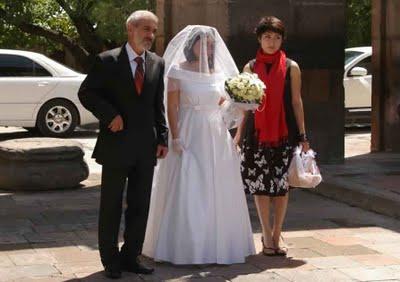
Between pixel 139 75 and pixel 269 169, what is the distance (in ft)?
4.74

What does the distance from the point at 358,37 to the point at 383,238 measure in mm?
18152

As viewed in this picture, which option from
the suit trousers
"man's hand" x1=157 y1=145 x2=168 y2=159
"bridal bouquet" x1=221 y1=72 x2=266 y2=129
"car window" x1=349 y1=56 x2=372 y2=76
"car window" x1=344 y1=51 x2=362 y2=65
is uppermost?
"car window" x1=344 y1=51 x2=362 y2=65

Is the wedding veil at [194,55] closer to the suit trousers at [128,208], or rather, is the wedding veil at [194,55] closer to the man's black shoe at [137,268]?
the suit trousers at [128,208]

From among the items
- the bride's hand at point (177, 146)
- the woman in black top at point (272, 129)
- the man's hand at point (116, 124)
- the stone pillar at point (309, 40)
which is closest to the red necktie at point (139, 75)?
the man's hand at point (116, 124)

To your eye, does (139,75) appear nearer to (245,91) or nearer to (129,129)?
(129,129)

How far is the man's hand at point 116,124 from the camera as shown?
582 centimetres

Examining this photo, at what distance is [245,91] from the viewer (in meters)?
6.36

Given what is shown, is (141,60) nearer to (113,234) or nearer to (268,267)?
(113,234)

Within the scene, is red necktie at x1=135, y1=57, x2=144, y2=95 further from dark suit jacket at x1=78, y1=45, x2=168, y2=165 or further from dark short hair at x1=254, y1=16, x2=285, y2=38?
dark short hair at x1=254, y1=16, x2=285, y2=38

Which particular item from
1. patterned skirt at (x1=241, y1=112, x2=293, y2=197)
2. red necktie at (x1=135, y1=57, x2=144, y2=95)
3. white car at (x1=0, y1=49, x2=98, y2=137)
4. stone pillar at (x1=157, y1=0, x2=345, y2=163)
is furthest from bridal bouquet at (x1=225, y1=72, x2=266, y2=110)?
white car at (x1=0, y1=49, x2=98, y2=137)

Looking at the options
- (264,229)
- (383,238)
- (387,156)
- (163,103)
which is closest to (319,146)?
(387,156)

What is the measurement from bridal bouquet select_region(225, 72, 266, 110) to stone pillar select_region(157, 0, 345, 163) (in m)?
4.49

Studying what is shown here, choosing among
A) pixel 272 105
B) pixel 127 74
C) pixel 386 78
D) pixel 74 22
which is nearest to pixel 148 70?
pixel 127 74

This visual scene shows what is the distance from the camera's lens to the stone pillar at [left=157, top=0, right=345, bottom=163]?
11.0 m
